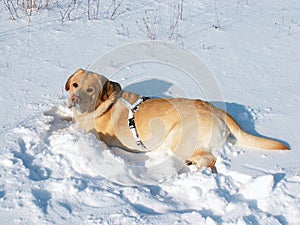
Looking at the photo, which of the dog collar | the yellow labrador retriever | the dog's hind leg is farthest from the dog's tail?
the dog collar

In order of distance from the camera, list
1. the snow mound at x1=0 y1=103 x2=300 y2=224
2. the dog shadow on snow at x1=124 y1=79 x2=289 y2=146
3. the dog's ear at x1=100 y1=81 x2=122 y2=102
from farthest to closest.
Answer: the dog shadow on snow at x1=124 y1=79 x2=289 y2=146 → the dog's ear at x1=100 y1=81 x2=122 y2=102 → the snow mound at x1=0 y1=103 x2=300 y2=224

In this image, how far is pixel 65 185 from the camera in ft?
11.9

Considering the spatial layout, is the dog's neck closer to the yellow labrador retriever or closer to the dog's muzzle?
the yellow labrador retriever

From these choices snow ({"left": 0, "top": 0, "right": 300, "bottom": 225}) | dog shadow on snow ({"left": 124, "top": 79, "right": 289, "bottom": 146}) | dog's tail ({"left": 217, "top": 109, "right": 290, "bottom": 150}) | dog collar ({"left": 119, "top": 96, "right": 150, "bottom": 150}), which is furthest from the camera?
dog shadow on snow ({"left": 124, "top": 79, "right": 289, "bottom": 146})

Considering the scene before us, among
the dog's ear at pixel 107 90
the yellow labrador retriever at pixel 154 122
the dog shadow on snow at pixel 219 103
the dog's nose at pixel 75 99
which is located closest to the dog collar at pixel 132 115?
the yellow labrador retriever at pixel 154 122

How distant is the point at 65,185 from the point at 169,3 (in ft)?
14.8

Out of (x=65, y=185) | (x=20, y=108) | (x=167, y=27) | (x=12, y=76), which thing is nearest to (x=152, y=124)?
(x=65, y=185)

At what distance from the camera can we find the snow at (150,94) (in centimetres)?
344

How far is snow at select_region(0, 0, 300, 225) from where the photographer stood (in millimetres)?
3436

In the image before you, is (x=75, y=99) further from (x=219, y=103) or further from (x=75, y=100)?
(x=219, y=103)

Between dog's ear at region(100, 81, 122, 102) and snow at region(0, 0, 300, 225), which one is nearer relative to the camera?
snow at region(0, 0, 300, 225)

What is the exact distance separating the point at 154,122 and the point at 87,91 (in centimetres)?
67

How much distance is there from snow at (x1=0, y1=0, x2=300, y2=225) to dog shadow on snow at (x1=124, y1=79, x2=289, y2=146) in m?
0.02

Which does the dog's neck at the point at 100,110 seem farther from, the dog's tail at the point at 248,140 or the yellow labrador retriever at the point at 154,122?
the dog's tail at the point at 248,140
